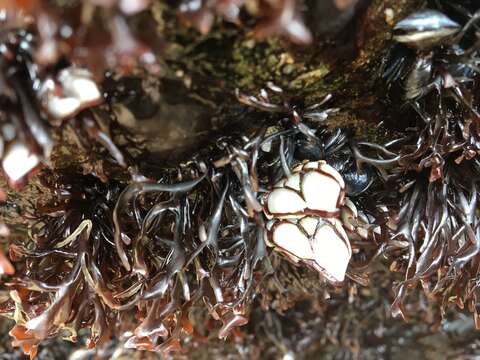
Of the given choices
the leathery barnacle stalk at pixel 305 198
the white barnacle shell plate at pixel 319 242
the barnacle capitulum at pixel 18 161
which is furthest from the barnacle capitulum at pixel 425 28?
the barnacle capitulum at pixel 18 161

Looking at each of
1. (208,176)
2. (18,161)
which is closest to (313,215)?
(208,176)

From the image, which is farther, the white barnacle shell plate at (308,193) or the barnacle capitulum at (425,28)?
the white barnacle shell plate at (308,193)

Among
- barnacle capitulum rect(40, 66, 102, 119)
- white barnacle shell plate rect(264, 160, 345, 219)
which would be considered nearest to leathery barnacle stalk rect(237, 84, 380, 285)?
white barnacle shell plate rect(264, 160, 345, 219)

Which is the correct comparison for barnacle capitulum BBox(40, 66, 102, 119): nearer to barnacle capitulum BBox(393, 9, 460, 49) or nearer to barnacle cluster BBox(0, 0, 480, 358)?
barnacle cluster BBox(0, 0, 480, 358)

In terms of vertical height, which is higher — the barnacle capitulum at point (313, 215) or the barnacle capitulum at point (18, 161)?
the barnacle capitulum at point (18, 161)

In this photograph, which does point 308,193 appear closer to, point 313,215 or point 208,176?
point 313,215

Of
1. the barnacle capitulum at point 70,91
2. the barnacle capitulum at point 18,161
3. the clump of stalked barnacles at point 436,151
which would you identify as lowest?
the clump of stalked barnacles at point 436,151

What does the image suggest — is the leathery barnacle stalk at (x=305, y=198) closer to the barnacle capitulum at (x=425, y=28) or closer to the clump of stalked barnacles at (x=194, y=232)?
the clump of stalked barnacles at (x=194, y=232)

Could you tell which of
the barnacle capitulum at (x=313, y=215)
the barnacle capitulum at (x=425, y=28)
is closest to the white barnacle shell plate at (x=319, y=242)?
the barnacle capitulum at (x=313, y=215)
